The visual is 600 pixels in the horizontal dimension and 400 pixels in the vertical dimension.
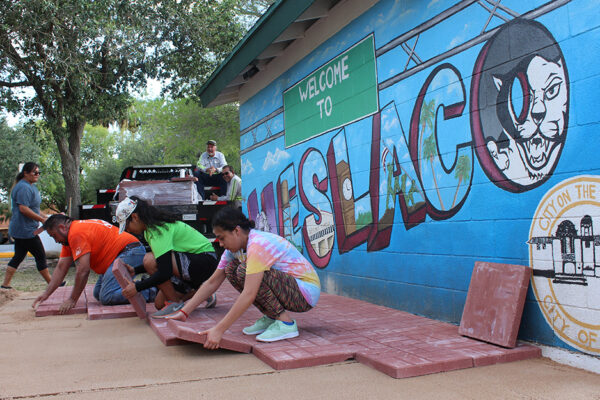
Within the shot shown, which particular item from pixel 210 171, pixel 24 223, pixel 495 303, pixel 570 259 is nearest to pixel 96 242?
pixel 24 223

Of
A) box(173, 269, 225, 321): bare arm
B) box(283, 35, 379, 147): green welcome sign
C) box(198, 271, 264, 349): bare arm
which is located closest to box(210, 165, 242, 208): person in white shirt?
box(283, 35, 379, 147): green welcome sign

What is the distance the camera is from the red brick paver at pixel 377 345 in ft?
10.3

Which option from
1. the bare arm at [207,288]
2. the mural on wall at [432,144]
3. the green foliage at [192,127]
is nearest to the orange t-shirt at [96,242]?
the bare arm at [207,288]

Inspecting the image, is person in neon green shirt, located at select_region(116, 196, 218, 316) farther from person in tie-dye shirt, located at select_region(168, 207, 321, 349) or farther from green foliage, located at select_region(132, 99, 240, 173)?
green foliage, located at select_region(132, 99, 240, 173)

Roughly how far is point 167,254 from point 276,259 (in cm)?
141

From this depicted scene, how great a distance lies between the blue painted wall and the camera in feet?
10.4

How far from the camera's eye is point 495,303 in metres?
3.55

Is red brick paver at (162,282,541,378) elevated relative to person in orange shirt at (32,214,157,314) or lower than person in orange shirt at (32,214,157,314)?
lower

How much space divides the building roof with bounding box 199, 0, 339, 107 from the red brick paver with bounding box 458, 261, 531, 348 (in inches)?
125

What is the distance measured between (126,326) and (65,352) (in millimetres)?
1039

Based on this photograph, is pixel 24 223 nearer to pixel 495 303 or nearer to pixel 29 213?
pixel 29 213

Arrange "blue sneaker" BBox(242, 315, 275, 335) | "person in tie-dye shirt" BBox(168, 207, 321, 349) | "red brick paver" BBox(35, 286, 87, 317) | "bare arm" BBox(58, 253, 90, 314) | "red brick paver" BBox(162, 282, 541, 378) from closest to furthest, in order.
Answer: "red brick paver" BBox(162, 282, 541, 378)
"person in tie-dye shirt" BBox(168, 207, 321, 349)
"blue sneaker" BBox(242, 315, 275, 335)
"bare arm" BBox(58, 253, 90, 314)
"red brick paver" BBox(35, 286, 87, 317)

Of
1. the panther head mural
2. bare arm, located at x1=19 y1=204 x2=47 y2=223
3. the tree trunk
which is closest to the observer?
the panther head mural

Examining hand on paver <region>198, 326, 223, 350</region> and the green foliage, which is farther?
the green foliage
